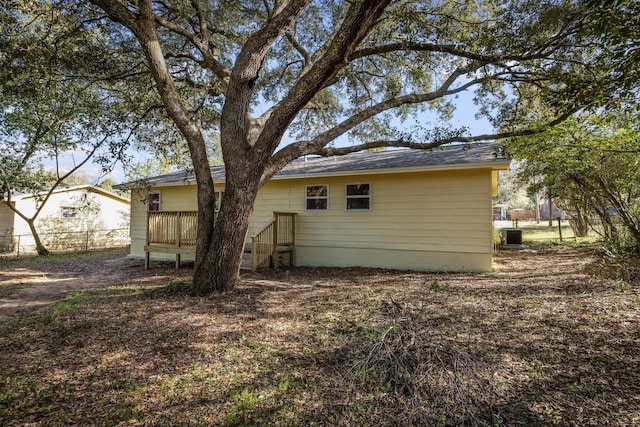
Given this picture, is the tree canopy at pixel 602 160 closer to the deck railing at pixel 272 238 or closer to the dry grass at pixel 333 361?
the dry grass at pixel 333 361

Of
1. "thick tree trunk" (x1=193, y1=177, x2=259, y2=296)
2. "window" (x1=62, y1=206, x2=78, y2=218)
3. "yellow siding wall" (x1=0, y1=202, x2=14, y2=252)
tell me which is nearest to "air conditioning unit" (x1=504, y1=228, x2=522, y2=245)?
"thick tree trunk" (x1=193, y1=177, x2=259, y2=296)

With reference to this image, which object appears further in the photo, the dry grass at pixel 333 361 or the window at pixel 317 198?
the window at pixel 317 198

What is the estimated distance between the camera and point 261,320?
15.7 ft

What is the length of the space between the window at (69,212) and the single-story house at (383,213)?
11.6m

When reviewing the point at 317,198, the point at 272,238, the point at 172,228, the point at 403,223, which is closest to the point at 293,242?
the point at 272,238

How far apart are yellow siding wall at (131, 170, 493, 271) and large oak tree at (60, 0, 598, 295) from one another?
1701mm

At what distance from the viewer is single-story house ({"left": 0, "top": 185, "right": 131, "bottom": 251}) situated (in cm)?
1666

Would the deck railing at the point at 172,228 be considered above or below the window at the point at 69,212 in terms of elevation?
below

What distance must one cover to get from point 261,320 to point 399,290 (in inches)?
113

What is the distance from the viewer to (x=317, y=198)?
1034 centimetres

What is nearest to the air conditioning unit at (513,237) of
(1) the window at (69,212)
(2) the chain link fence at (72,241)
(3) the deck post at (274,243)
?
(3) the deck post at (274,243)

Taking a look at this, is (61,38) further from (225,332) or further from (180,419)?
(180,419)

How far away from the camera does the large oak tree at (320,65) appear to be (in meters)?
5.43

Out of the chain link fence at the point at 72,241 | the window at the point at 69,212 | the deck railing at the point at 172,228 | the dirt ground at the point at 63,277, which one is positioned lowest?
the dirt ground at the point at 63,277
